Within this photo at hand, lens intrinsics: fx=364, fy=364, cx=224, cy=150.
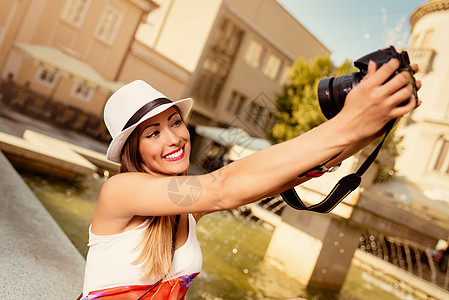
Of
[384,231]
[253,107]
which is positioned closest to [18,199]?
[384,231]

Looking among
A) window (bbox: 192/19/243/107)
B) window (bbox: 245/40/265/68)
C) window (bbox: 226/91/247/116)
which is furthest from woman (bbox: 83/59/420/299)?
window (bbox: 245/40/265/68)

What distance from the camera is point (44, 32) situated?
56.4 feet

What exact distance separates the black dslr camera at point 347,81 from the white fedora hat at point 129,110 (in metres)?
0.65

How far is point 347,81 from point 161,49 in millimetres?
26148

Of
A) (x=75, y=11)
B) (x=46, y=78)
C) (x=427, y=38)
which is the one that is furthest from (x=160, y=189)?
(x=427, y=38)

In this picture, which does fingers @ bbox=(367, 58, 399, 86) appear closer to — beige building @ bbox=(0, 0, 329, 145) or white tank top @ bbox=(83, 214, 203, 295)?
white tank top @ bbox=(83, 214, 203, 295)

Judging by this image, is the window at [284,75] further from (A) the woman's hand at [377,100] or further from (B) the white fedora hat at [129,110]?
(A) the woman's hand at [377,100]

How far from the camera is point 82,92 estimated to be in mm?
19578

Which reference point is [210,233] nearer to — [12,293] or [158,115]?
[12,293]

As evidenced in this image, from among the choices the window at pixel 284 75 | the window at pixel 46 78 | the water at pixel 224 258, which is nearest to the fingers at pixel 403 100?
the water at pixel 224 258

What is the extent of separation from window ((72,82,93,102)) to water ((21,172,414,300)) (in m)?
13.4

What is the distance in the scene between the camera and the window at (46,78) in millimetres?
17625

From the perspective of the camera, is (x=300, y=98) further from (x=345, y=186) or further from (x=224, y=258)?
(x=345, y=186)

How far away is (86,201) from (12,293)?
12.4 ft
